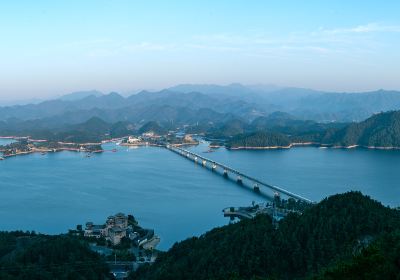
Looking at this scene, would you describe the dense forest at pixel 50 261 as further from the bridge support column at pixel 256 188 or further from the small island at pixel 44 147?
the small island at pixel 44 147

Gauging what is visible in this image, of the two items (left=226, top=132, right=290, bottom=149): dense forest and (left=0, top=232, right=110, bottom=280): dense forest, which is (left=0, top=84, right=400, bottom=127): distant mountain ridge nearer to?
(left=226, top=132, right=290, bottom=149): dense forest

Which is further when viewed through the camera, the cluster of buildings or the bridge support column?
the bridge support column

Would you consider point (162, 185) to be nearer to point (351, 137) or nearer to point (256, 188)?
point (256, 188)

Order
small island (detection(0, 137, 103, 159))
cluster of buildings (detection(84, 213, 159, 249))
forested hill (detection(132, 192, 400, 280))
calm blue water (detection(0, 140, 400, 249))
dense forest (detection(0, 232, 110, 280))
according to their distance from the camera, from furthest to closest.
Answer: small island (detection(0, 137, 103, 159)), calm blue water (detection(0, 140, 400, 249)), cluster of buildings (detection(84, 213, 159, 249)), dense forest (detection(0, 232, 110, 280)), forested hill (detection(132, 192, 400, 280))

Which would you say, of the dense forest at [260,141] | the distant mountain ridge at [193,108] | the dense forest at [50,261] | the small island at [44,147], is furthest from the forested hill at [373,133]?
the dense forest at [50,261]

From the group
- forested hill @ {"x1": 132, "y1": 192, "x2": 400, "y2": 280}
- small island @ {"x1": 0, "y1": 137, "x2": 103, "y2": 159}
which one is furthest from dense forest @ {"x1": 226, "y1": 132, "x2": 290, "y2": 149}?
forested hill @ {"x1": 132, "y1": 192, "x2": 400, "y2": 280}

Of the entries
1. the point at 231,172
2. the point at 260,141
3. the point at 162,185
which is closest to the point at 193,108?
the point at 260,141
